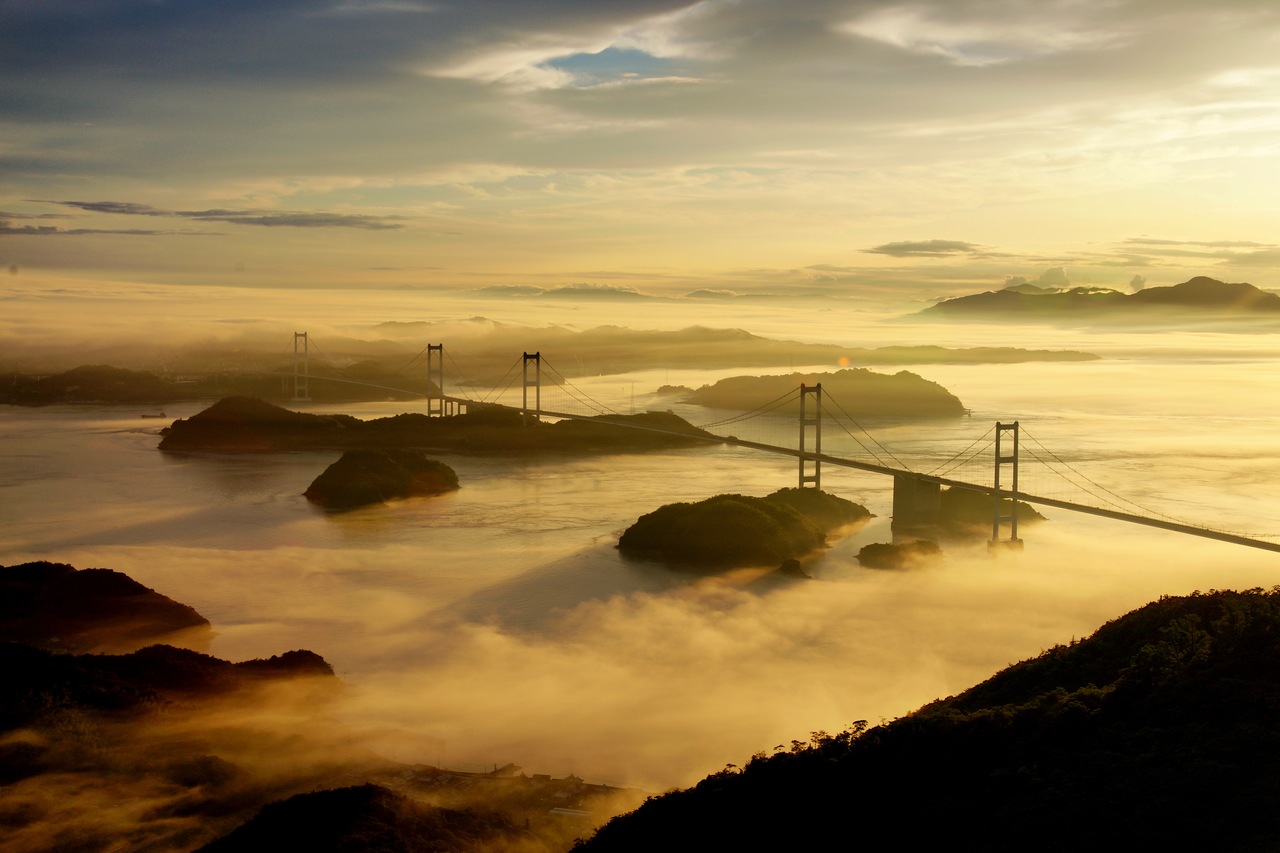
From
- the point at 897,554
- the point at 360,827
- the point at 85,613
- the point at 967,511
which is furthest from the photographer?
the point at 967,511

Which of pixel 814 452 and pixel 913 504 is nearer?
pixel 913 504

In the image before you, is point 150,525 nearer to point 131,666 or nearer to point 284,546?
point 284,546

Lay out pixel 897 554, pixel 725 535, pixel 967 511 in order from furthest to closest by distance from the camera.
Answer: pixel 967 511, pixel 897 554, pixel 725 535

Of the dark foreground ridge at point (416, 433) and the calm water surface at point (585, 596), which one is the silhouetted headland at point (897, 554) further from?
the dark foreground ridge at point (416, 433)

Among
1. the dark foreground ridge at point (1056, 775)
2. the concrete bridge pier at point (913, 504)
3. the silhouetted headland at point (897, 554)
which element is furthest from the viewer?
the concrete bridge pier at point (913, 504)

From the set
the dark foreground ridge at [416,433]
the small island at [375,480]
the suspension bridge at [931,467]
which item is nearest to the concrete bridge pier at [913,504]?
the suspension bridge at [931,467]

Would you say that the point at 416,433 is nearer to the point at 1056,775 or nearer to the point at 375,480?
the point at 375,480

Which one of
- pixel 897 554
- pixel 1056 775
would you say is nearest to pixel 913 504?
pixel 897 554
